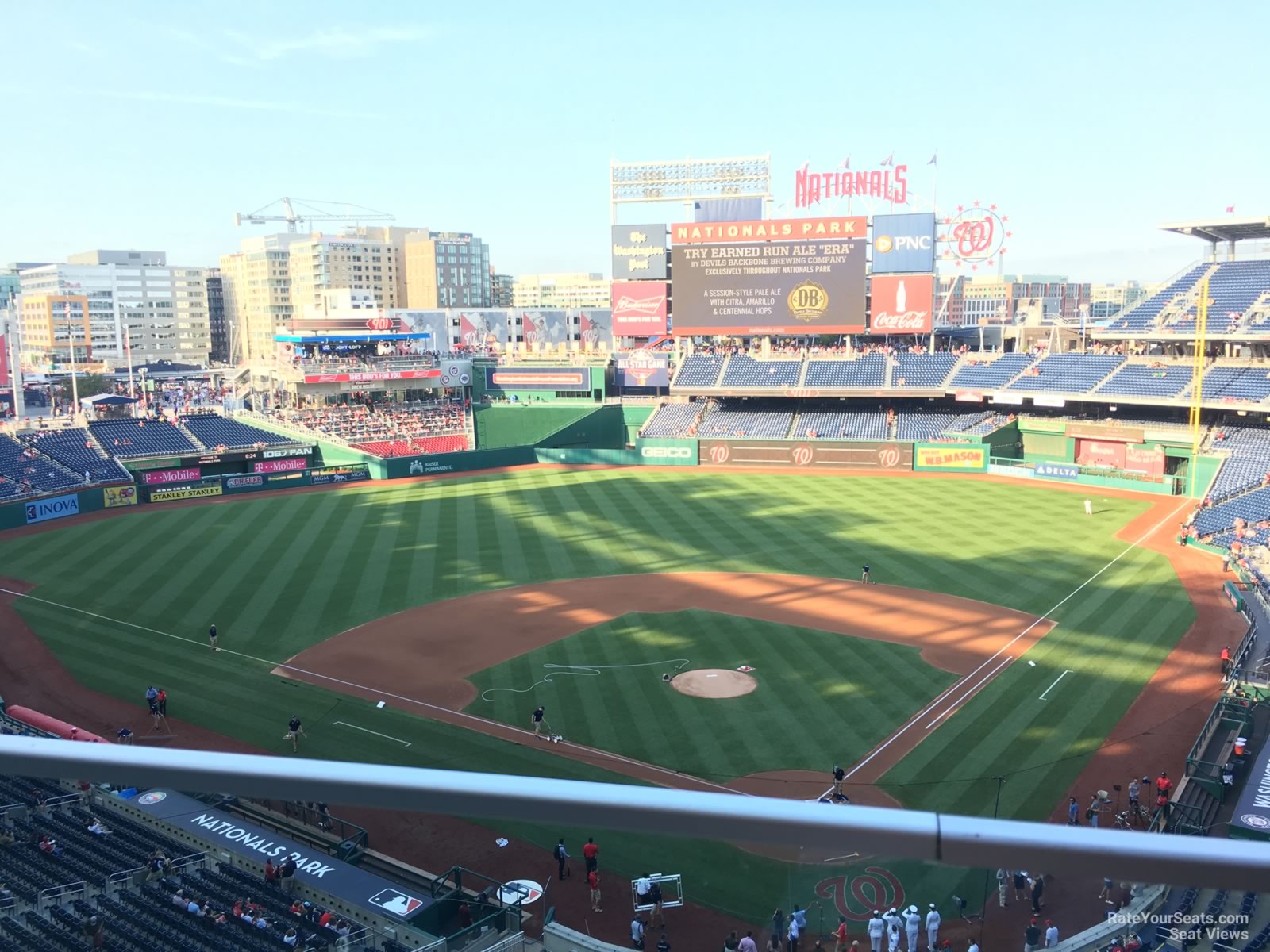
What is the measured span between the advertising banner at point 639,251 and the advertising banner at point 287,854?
184 feet

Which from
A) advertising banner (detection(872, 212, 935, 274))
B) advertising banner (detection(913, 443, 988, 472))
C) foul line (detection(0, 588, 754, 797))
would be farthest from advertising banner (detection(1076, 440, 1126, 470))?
foul line (detection(0, 588, 754, 797))

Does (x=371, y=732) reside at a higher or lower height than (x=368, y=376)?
lower

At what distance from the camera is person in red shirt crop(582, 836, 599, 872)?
15.3m

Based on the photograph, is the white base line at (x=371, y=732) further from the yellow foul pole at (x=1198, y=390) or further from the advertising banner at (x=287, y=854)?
the yellow foul pole at (x=1198, y=390)

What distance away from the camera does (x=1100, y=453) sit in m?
54.0

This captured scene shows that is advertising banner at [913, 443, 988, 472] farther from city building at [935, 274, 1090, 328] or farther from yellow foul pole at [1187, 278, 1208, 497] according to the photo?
city building at [935, 274, 1090, 328]

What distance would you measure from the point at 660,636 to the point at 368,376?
165 ft

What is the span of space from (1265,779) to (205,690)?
2265 cm

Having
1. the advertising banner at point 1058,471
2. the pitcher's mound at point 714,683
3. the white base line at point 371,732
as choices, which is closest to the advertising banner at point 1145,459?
the advertising banner at point 1058,471

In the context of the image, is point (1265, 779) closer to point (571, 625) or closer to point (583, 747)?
point (583, 747)

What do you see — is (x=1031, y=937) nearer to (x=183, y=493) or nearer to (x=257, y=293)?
(x=183, y=493)

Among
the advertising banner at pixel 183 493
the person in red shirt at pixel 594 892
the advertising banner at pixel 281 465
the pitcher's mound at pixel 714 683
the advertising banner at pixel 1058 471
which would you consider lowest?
the person in red shirt at pixel 594 892

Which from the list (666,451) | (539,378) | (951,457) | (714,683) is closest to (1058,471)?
(951,457)

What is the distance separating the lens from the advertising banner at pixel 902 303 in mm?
61062
